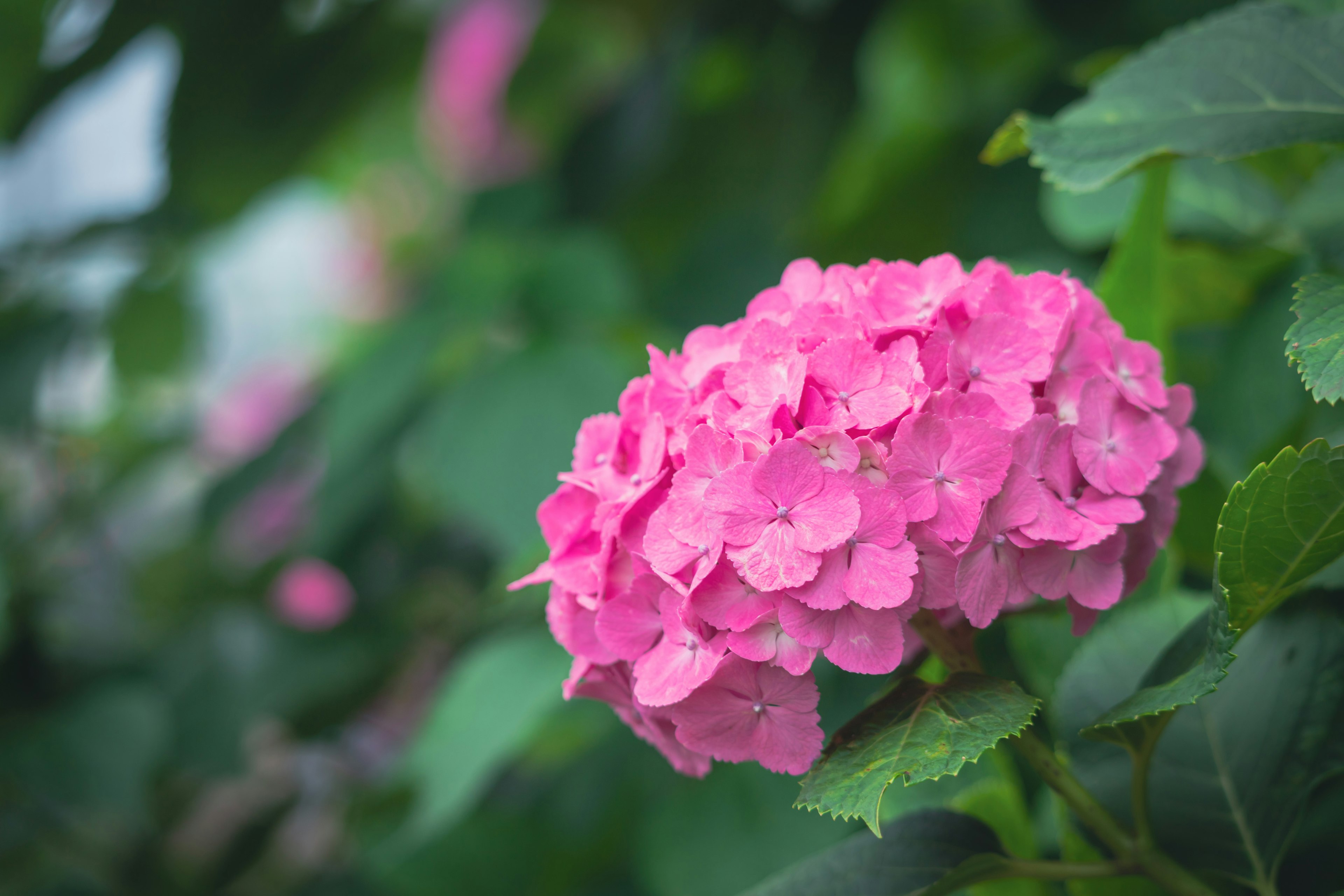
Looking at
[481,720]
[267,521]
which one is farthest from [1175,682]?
[267,521]

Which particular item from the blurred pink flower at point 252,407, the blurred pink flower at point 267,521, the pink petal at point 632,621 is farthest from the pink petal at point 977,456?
the blurred pink flower at point 252,407

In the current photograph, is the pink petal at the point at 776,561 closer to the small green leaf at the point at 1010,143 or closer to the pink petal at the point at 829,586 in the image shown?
the pink petal at the point at 829,586

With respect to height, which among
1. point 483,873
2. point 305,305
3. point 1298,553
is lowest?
point 483,873

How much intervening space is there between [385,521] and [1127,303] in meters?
0.99

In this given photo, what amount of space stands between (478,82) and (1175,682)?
1867mm

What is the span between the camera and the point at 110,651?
1298 mm

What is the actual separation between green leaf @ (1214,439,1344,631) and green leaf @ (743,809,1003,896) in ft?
0.43

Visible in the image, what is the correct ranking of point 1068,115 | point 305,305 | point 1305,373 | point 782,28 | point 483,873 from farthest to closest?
1. point 305,305
2. point 782,28
3. point 483,873
4. point 1068,115
5. point 1305,373

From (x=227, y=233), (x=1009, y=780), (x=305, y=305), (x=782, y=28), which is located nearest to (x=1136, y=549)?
(x=1009, y=780)

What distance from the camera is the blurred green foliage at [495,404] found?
625 millimetres

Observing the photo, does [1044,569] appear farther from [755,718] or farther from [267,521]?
[267,521]

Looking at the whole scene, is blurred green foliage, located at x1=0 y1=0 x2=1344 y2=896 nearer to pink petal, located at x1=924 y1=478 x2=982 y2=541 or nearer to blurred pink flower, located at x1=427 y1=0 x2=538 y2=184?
pink petal, located at x1=924 y1=478 x2=982 y2=541

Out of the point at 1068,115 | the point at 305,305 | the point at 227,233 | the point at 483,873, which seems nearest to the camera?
the point at 1068,115

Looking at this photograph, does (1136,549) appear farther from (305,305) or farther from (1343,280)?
(305,305)
